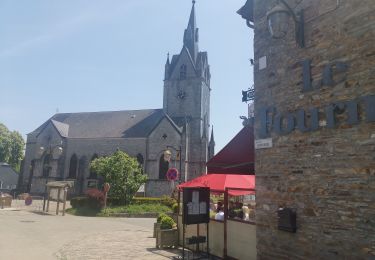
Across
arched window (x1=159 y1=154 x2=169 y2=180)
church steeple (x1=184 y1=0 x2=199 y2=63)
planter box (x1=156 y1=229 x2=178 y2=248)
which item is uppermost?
church steeple (x1=184 y1=0 x2=199 y2=63)

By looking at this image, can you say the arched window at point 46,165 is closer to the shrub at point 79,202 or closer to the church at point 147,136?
the church at point 147,136

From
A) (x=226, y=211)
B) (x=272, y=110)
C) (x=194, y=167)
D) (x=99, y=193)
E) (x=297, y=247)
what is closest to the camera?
(x=297, y=247)

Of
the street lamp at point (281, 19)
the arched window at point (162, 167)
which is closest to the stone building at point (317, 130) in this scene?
the street lamp at point (281, 19)

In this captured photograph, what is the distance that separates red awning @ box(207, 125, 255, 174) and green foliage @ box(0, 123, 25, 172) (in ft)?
191

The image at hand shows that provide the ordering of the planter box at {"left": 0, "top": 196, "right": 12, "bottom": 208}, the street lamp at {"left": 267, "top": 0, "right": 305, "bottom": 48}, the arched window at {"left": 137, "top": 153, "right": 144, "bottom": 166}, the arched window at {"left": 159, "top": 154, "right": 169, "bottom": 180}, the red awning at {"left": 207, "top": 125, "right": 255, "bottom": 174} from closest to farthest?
the street lamp at {"left": 267, "top": 0, "right": 305, "bottom": 48} < the red awning at {"left": 207, "top": 125, "right": 255, "bottom": 174} < the planter box at {"left": 0, "top": 196, "right": 12, "bottom": 208} < the arched window at {"left": 159, "top": 154, "right": 169, "bottom": 180} < the arched window at {"left": 137, "top": 153, "right": 144, "bottom": 166}

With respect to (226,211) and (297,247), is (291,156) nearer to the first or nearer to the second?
(297,247)

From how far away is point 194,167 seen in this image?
130 ft

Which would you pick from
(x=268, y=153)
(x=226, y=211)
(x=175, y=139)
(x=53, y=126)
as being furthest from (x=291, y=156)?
(x=53, y=126)

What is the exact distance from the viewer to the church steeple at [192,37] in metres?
45.4

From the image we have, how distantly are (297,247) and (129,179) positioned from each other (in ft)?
74.3

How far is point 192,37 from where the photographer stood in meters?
46.1

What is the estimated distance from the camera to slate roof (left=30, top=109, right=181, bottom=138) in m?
40.4

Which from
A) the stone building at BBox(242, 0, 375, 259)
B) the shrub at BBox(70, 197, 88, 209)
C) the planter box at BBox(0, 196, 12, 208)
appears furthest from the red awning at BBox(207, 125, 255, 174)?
the planter box at BBox(0, 196, 12, 208)

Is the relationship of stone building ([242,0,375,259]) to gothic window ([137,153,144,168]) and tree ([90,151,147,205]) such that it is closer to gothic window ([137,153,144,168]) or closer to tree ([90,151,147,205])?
tree ([90,151,147,205])
